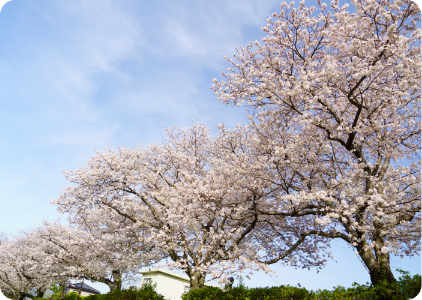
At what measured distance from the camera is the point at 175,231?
527 inches

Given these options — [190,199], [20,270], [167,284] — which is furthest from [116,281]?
[20,270]

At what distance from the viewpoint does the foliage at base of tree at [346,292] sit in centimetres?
669

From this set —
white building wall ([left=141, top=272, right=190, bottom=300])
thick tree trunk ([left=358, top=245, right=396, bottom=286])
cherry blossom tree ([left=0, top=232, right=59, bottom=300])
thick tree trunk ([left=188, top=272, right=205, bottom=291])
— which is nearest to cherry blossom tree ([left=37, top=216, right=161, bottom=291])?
white building wall ([left=141, top=272, right=190, bottom=300])

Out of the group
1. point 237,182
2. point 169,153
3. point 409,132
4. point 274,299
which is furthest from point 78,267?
point 409,132

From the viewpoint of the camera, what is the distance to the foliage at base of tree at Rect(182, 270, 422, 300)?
6691 mm

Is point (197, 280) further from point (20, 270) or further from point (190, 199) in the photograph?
point (20, 270)

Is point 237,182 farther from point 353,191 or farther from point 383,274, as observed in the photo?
point 383,274

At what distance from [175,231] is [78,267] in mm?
10120

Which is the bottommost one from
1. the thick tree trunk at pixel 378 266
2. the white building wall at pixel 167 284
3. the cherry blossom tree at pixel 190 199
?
the white building wall at pixel 167 284

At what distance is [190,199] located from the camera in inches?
444

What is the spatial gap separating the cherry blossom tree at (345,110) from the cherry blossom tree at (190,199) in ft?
4.83

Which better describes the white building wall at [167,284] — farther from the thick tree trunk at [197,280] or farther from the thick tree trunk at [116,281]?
the thick tree trunk at [197,280]

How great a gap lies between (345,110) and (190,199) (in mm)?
7085

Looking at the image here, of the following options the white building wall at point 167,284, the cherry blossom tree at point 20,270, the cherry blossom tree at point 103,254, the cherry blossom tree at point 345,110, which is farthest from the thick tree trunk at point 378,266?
the cherry blossom tree at point 20,270
